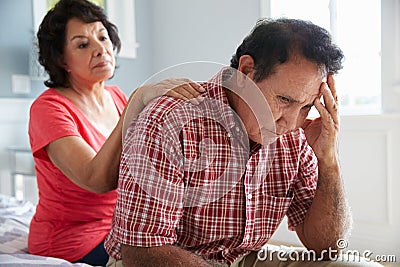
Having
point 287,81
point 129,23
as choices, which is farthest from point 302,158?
point 129,23

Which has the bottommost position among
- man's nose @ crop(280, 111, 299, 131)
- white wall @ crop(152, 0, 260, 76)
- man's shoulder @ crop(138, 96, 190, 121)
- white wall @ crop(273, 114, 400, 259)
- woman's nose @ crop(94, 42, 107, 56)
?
white wall @ crop(273, 114, 400, 259)

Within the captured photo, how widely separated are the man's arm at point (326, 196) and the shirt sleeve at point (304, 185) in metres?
0.02

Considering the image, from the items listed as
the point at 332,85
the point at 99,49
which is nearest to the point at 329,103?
the point at 332,85

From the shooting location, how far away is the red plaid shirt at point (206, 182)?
34.3 inches


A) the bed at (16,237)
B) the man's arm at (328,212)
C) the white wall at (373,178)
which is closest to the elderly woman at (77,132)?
the bed at (16,237)

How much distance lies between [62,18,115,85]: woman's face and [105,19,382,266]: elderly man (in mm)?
546

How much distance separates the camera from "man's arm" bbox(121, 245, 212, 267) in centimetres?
86

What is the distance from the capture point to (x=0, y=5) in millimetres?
2432

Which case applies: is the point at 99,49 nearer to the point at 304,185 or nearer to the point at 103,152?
the point at 103,152

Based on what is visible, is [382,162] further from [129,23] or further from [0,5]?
[0,5]

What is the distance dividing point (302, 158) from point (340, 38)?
1677 mm

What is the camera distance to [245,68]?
975 mm

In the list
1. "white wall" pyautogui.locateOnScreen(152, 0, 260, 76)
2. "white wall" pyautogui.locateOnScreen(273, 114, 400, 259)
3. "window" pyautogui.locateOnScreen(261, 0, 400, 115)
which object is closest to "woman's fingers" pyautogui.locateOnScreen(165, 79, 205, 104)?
"white wall" pyautogui.locateOnScreen(273, 114, 400, 259)

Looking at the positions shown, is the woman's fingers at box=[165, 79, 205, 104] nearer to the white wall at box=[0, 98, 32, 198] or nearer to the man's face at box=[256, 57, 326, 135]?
the man's face at box=[256, 57, 326, 135]
